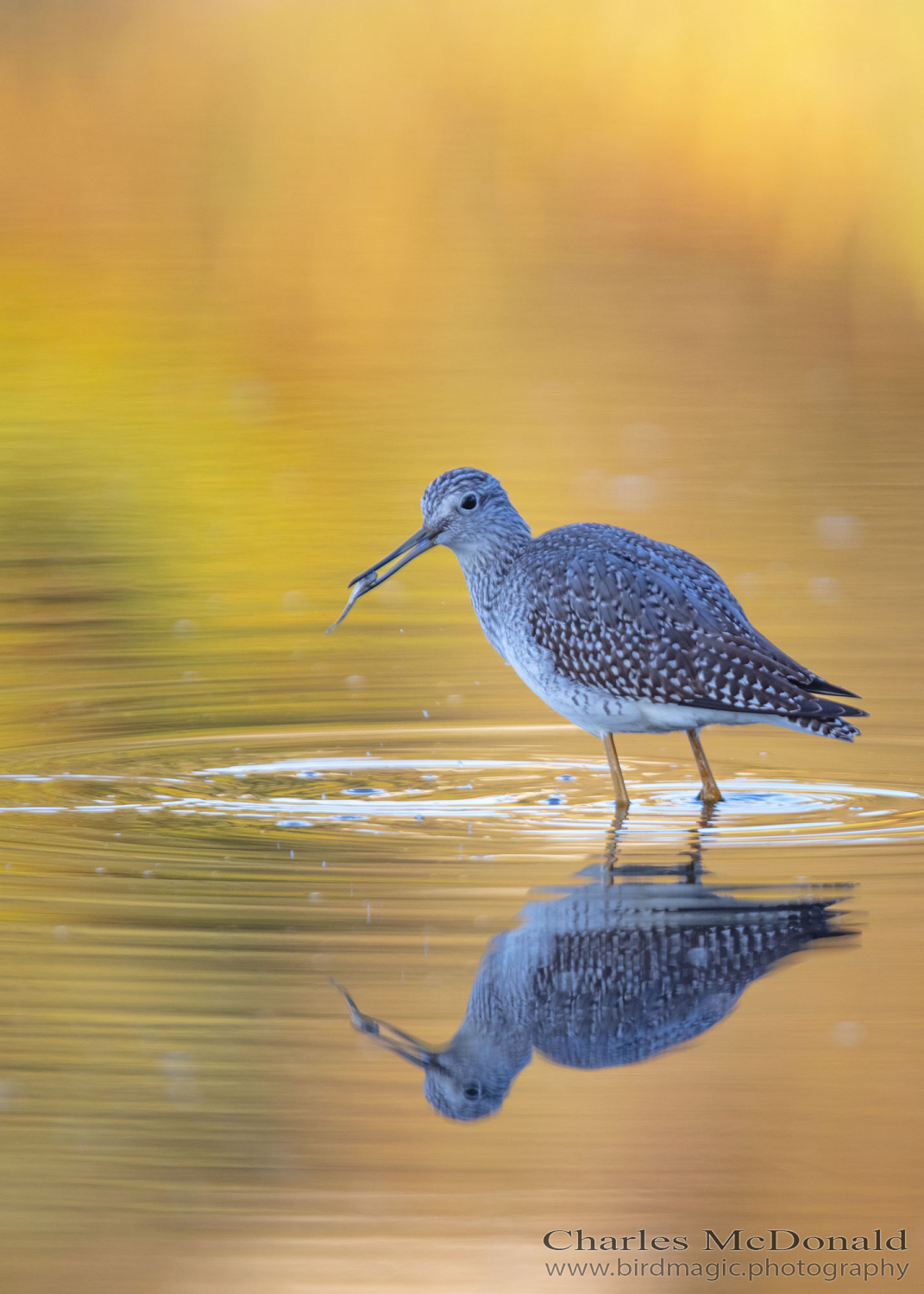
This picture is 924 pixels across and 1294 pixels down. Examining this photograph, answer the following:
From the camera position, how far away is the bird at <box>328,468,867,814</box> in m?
8.30

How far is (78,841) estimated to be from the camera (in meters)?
7.80

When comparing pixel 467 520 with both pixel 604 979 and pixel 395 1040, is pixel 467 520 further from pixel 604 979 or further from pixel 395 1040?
pixel 395 1040

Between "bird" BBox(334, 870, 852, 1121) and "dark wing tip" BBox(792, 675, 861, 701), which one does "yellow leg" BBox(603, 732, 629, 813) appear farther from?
"bird" BBox(334, 870, 852, 1121)

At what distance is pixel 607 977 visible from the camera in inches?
241

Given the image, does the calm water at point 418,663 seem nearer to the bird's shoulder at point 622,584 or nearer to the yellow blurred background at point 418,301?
the yellow blurred background at point 418,301

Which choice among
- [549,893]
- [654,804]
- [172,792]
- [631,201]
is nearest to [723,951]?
[549,893]

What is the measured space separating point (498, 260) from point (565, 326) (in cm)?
264

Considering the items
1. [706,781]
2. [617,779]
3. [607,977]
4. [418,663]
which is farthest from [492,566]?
[607,977]

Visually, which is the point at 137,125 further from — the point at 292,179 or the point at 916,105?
the point at 916,105

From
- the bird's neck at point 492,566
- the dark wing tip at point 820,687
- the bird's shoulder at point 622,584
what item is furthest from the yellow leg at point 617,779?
the bird's neck at point 492,566

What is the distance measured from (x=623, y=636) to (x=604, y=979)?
8.77 feet

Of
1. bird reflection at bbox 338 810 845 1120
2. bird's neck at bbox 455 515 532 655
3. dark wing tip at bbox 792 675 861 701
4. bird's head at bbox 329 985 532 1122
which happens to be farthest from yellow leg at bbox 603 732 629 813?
bird's head at bbox 329 985 532 1122

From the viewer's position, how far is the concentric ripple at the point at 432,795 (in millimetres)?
7984

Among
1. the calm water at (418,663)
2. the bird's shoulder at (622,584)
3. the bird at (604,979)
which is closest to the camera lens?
the calm water at (418,663)
